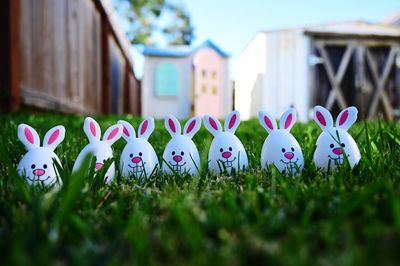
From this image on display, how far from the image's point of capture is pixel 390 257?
0.56 metres

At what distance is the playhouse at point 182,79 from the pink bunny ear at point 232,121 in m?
8.51

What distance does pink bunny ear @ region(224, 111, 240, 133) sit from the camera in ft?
4.96

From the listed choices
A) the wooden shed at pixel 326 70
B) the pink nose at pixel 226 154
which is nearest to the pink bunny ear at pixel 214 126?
the pink nose at pixel 226 154

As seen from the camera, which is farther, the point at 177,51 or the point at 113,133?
the point at 177,51

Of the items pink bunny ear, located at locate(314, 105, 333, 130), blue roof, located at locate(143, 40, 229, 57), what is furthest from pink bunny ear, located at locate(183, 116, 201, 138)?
blue roof, located at locate(143, 40, 229, 57)

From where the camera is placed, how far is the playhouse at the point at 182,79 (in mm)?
10031

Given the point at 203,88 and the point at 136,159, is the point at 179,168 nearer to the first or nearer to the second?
the point at 136,159

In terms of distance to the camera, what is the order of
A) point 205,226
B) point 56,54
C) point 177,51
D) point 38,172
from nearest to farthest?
point 205,226 < point 38,172 < point 56,54 < point 177,51

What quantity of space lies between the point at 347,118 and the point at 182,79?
8810 millimetres

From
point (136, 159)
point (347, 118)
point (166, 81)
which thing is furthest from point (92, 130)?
point (166, 81)

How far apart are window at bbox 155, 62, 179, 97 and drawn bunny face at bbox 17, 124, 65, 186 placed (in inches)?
345

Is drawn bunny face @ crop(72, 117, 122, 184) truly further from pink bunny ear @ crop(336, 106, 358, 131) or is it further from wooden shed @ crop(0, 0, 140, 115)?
wooden shed @ crop(0, 0, 140, 115)

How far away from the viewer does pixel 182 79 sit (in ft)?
33.2

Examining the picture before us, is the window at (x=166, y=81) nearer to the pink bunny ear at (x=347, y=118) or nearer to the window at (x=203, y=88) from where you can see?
the window at (x=203, y=88)
